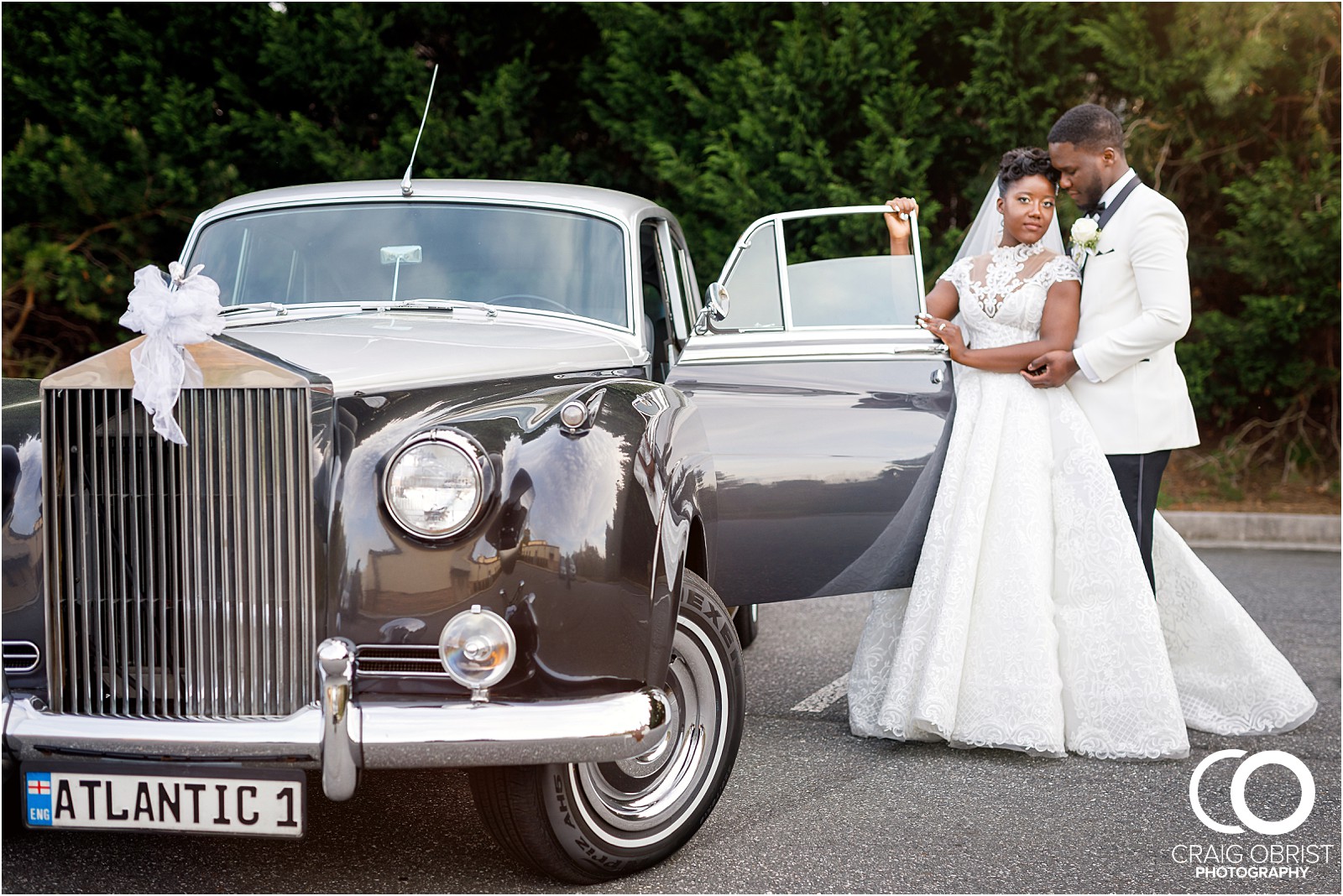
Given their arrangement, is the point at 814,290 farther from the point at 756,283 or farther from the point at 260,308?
the point at 260,308

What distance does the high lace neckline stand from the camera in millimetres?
4246

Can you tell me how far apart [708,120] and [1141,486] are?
6411 mm

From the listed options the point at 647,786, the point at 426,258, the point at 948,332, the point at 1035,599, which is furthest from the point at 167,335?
the point at 1035,599

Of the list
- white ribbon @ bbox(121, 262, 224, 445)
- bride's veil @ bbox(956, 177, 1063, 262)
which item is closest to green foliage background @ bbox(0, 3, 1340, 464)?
bride's veil @ bbox(956, 177, 1063, 262)

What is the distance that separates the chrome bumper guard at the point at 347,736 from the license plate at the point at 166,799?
0.03 metres

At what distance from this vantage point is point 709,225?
32.4ft

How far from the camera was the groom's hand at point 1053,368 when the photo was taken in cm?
409

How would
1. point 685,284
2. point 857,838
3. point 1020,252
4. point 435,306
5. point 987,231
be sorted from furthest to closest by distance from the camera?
point 685,284 → point 987,231 → point 1020,252 → point 435,306 → point 857,838

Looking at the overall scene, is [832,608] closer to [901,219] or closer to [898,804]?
[901,219]

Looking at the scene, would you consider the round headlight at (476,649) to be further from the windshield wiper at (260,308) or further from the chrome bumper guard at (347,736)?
the windshield wiper at (260,308)

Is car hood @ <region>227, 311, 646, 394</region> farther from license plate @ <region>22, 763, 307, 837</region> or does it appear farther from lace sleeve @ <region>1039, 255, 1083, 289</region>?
lace sleeve @ <region>1039, 255, 1083, 289</region>

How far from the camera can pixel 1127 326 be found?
4.04 metres

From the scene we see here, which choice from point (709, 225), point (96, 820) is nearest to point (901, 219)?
point (96, 820)

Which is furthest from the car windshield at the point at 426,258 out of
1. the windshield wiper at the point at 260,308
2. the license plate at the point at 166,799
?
the license plate at the point at 166,799
